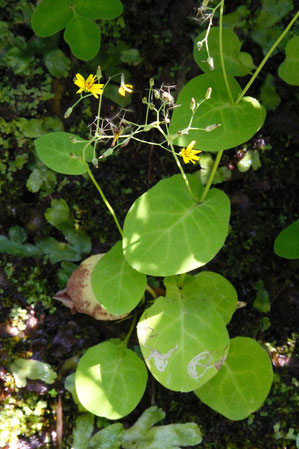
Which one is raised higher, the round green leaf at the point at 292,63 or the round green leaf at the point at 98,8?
the round green leaf at the point at 98,8

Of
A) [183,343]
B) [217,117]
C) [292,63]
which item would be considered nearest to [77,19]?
[217,117]

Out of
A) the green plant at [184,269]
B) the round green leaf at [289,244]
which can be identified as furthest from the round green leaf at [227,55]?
the round green leaf at [289,244]

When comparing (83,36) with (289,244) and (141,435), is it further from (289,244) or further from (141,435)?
(141,435)

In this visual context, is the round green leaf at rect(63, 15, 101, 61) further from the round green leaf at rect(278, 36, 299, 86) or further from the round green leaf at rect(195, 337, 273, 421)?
the round green leaf at rect(195, 337, 273, 421)

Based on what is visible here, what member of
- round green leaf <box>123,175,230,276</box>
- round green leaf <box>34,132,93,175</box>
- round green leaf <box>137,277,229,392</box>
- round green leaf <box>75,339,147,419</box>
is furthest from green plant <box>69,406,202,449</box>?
round green leaf <box>34,132,93,175</box>

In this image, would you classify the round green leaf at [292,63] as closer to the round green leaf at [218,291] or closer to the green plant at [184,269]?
the green plant at [184,269]

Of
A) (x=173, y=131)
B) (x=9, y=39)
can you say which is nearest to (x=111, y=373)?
(x=173, y=131)
